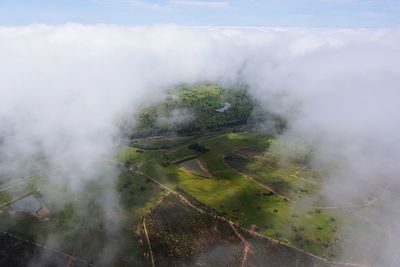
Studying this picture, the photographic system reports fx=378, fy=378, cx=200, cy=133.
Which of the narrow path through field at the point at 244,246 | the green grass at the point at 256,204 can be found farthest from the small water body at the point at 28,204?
the narrow path through field at the point at 244,246

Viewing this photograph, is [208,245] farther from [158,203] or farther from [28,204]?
[28,204]

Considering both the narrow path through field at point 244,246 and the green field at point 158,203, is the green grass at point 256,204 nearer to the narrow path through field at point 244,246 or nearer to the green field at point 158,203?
the green field at point 158,203

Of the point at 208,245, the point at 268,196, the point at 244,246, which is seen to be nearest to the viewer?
the point at 208,245

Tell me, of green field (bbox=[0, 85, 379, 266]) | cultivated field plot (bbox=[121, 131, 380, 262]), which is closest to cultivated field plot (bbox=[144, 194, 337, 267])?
green field (bbox=[0, 85, 379, 266])

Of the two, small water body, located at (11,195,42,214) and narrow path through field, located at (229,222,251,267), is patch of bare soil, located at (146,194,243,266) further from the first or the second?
small water body, located at (11,195,42,214)

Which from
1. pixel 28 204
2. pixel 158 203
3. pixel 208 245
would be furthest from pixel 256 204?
pixel 28 204

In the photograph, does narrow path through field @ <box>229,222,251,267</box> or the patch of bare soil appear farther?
narrow path through field @ <box>229,222,251,267</box>

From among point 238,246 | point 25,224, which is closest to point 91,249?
point 25,224

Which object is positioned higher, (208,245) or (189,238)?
(189,238)
